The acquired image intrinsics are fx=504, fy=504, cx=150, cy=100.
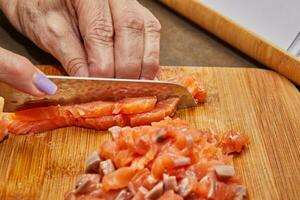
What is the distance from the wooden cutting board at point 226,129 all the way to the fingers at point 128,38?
272 millimetres

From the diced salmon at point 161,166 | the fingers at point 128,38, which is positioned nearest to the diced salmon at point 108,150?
the diced salmon at point 161,166

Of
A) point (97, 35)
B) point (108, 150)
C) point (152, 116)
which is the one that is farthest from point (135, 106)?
point (97, 35)

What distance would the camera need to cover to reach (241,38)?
3.13 meters

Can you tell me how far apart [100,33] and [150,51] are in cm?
28

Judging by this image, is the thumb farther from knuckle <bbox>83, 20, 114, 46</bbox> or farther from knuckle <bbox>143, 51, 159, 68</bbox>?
knuckle <bbox>143, 51, 159, 68</bbox>

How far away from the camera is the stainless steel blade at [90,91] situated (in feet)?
8.15

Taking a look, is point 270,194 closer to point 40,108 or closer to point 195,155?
point 195,155

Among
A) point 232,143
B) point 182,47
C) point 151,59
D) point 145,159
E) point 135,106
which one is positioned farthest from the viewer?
point 182,47

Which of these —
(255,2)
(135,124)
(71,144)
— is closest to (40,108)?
(71,144)

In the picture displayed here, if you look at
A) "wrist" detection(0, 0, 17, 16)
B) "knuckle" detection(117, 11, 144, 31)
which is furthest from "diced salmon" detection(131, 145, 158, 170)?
"wrist" detection(0, 0, 17, 16)

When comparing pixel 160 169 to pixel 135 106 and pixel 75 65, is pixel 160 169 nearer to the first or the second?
pixel 135 106

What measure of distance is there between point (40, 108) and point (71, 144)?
0.25 m

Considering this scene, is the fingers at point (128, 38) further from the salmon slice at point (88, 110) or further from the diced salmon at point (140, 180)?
the diced salmon at point (140, 180)

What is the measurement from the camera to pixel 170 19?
3.50 meters
